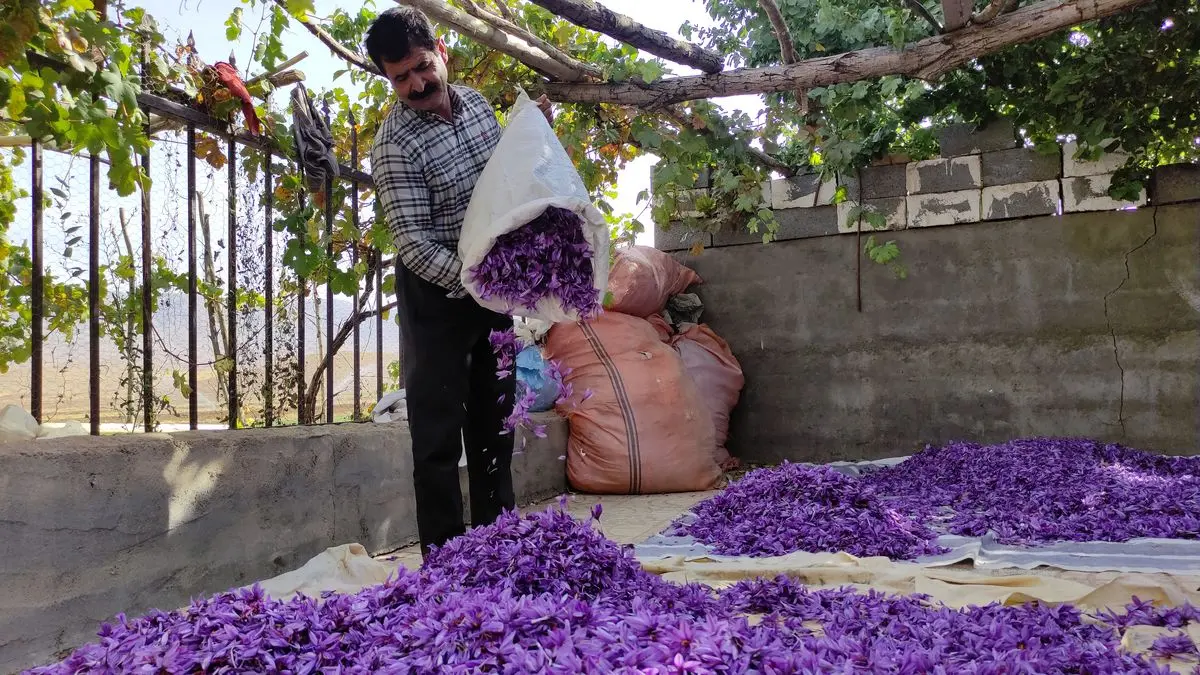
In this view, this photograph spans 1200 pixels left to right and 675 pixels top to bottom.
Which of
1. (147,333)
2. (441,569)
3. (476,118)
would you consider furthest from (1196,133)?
(147,333)

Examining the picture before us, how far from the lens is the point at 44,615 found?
1765mm

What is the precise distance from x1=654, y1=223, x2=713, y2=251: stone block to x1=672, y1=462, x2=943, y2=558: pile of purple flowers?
2337 mm

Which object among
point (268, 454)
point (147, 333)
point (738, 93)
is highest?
point (738, 93)

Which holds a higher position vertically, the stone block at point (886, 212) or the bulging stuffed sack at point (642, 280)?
the stone block at point (886, 212)

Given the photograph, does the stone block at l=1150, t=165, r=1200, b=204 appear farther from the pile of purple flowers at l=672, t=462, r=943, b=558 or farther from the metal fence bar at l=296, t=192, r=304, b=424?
the metal fence bar at l=296, t=192, r=304, b=424

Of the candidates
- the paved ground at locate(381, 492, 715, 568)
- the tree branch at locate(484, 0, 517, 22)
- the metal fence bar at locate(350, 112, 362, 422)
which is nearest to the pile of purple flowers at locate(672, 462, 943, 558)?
the paved ground at locate(381, 492, 715, 568)

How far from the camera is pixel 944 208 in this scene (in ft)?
14.9

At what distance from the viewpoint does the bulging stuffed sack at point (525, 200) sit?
1845mm

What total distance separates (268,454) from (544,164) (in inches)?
51.3

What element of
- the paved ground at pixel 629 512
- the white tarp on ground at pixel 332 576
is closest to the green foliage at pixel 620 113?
the white tarp on ground at pixel 332 576

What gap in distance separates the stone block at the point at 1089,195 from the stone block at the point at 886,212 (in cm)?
82

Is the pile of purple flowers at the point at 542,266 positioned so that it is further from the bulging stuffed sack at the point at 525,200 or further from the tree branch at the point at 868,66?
the tree branch at the point at 868,66

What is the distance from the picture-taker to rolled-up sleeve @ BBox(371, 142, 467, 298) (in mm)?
2006

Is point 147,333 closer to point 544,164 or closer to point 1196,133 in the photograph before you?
point 544,164
